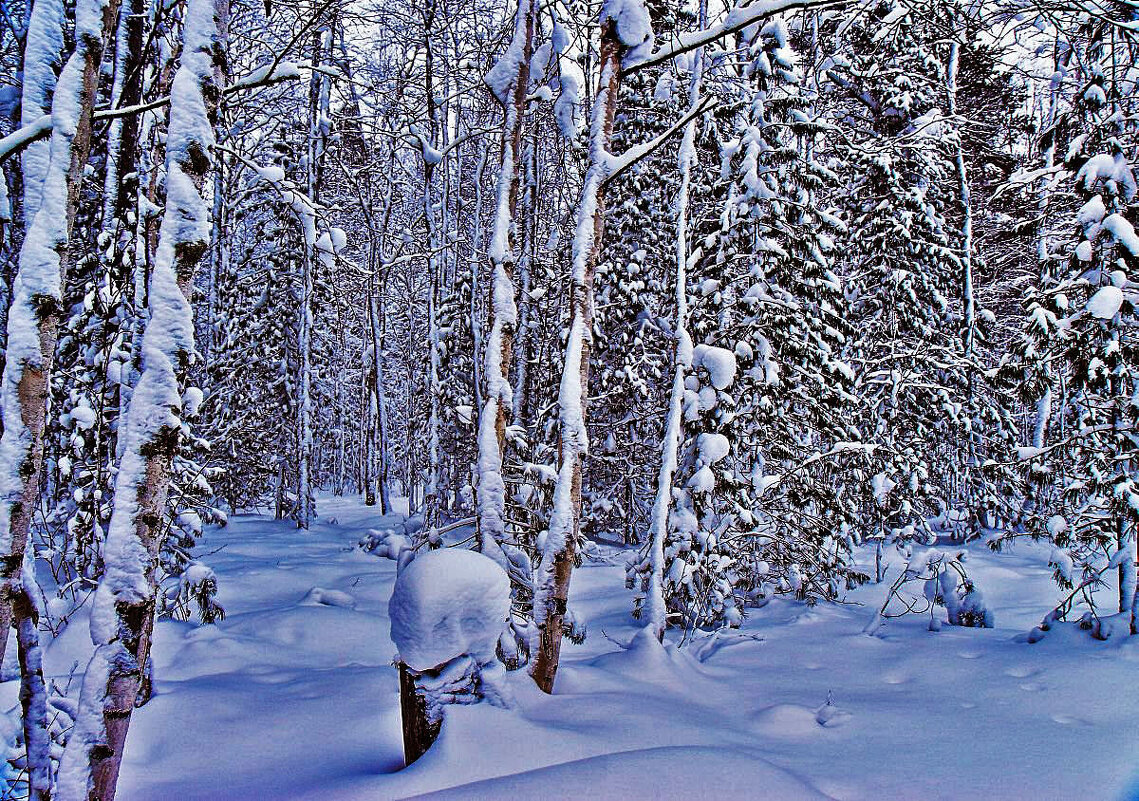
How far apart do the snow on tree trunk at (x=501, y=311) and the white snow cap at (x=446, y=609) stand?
1437mm

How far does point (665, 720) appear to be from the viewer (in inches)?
172

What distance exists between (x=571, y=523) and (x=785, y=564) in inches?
230

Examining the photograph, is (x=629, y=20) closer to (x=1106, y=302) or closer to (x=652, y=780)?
(x=652, y=780)

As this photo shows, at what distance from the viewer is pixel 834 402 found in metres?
10.1

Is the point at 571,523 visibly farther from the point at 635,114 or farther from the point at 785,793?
the point at 635,114

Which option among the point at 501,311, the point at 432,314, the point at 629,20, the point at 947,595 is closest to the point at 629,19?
the point at 629,20

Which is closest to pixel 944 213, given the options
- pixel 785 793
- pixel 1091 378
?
pixel 1091 378

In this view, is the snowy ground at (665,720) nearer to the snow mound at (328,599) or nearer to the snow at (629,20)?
the snow mound at (328,599)

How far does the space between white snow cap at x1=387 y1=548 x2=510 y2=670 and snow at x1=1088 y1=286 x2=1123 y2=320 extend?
6.64 m

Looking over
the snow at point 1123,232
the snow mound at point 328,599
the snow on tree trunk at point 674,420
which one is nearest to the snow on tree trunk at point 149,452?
the snow on tree trunk at point 674,420

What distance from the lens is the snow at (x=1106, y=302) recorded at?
21.4 feet

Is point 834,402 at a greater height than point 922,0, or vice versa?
point 922,0

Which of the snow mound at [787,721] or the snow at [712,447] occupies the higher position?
the snow at [712,447]

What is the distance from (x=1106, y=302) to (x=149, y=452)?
26.6 ft
